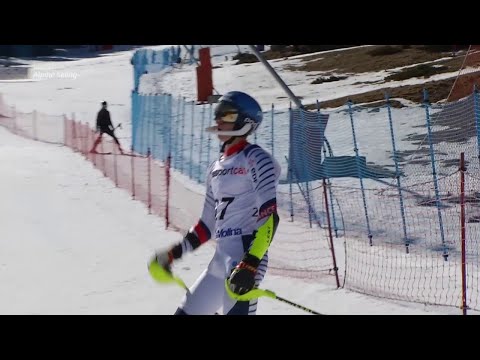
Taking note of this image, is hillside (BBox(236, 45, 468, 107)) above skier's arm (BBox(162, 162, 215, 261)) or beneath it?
above

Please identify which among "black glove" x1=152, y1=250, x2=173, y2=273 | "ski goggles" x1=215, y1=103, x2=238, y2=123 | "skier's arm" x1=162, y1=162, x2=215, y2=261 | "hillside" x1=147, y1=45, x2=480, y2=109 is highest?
"hillside" x1=147, y1=45, x2=480, y2=109

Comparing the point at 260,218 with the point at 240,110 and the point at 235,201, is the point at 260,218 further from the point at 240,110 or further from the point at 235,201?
the point at 240,110

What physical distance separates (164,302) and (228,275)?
108 inches

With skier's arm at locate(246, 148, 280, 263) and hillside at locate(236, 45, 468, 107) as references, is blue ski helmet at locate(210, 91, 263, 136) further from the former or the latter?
hillside at locate(236, 45, 468, 107)

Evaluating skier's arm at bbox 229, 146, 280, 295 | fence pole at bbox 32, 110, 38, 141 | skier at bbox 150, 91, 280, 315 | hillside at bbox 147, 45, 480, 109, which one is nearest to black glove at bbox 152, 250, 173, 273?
skier at bbox 150, 91, 280, 315

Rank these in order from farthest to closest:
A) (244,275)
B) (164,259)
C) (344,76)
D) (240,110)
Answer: (344,76)
(164,259)
(240,110)
(244,275)

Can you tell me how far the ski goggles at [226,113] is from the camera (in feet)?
13.0

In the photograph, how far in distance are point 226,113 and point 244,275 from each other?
33.6 inches

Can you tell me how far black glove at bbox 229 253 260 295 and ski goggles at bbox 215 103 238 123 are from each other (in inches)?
28.5

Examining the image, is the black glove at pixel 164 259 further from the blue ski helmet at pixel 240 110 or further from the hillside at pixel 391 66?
the hillside at pixel 391 66

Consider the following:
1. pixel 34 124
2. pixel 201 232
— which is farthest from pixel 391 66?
pixel 201 232

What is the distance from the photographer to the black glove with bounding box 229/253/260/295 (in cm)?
367

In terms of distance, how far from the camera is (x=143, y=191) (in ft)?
42.8

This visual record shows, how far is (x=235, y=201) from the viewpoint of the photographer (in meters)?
4.02
